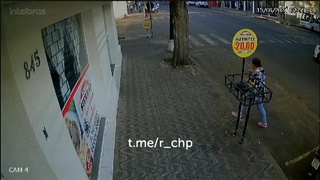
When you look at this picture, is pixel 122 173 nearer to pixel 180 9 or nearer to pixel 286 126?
pixel 286 126

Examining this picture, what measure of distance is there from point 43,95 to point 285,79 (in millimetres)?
10160

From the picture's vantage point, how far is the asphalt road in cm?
672

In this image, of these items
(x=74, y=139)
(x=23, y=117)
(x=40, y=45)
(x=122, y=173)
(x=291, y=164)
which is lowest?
(x=291, y=164)

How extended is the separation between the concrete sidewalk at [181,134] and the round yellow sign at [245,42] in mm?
1959

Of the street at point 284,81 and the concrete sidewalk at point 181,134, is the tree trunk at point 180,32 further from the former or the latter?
the concrete sidewalk at point 181,134

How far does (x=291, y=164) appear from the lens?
6129 millimetres

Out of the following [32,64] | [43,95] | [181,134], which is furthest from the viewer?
[181,134]

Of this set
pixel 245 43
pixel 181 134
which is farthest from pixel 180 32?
pixel 181 134

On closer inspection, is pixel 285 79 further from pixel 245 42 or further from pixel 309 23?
pixel 309 23

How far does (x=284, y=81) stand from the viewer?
433 inches

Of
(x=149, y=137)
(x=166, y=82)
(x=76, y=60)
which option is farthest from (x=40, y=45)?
(x=166, y=82)

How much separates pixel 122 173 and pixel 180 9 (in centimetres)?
824

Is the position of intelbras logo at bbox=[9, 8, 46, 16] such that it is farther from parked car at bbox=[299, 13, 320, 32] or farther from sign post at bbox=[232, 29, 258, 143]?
parked car at bbox=[299, 13, 320, 32]

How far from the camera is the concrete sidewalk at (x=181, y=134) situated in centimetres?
560
